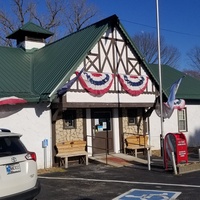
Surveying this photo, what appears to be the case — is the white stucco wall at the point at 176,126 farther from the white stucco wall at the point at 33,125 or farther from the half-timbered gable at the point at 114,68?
the white stucco wall at the point at 33,125

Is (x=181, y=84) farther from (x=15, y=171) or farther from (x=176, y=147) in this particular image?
(x=15, y=171)

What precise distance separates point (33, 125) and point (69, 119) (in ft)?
6.87

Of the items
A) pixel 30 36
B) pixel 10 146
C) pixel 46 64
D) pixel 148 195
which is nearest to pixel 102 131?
pixel 46 64

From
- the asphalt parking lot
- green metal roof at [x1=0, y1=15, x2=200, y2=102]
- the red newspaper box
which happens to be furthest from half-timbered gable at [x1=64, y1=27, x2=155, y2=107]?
the red newspaper box

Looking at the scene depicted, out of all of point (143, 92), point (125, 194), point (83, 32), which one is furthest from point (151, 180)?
point (83, 32)

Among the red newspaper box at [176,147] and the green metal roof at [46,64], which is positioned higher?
the green metal roof at [46,64]

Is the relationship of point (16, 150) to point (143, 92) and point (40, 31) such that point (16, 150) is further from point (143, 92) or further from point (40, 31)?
point (40, 31)

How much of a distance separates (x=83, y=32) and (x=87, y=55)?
263 cm

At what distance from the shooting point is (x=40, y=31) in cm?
2066

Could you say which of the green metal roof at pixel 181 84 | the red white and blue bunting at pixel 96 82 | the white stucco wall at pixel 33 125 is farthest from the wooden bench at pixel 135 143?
the white stucco wall at pixel 33 125

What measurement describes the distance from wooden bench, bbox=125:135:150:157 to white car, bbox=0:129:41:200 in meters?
10.4

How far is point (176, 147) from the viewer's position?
12.9 metres

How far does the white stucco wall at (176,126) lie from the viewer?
19.4 meters

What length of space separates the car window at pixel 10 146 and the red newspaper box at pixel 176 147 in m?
7.46
